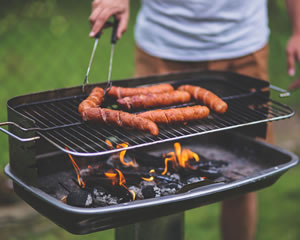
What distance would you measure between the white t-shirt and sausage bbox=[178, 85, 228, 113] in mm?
574

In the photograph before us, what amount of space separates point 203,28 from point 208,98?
0.80m

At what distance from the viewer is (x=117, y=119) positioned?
7.29 ft

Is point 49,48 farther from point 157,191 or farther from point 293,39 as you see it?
point 157,191

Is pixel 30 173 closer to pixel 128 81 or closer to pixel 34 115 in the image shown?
pixel 34 115

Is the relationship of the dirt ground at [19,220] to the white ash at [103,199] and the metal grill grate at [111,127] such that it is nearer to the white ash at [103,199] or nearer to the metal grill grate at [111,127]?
the metal grill grate at [111,127]

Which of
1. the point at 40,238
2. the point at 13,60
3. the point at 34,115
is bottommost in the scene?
the point at 40,238

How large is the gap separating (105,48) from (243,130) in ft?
14.8

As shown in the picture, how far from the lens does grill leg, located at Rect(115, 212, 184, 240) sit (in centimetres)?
237

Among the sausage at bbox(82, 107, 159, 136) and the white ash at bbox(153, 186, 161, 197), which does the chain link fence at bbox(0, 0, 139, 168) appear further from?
the white ash at bbox(153, 186, 161, 197)

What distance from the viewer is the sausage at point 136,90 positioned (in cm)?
256

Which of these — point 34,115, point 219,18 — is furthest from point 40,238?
point 219,18

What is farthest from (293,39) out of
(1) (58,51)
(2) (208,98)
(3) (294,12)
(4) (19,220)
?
(1) (58,51)

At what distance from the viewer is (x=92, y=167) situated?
257cm

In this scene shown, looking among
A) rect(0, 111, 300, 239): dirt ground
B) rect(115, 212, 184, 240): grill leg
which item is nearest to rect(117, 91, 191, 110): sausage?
rect(115, 212, 184, 240): grill leg
